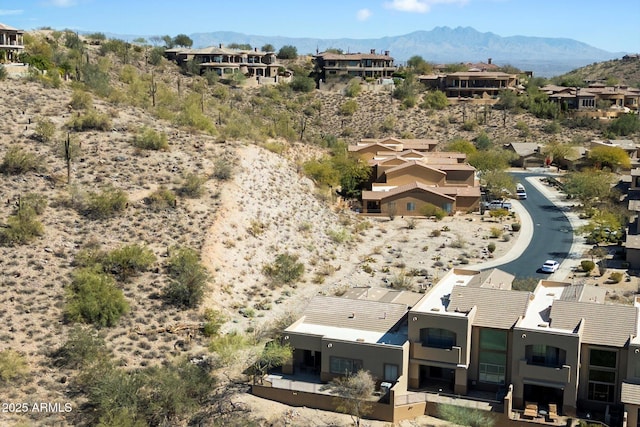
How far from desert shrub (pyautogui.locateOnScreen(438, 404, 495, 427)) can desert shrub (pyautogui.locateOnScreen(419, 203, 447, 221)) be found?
3389 centimetres

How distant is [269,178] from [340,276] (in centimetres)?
→ 1278

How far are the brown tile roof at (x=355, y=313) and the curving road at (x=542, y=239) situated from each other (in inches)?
611

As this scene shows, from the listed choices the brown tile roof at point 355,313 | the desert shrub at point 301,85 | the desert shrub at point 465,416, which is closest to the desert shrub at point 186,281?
the brown tile roof at point 355,313

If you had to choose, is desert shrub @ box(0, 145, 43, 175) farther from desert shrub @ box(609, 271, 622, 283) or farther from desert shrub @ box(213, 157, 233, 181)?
desert shrub @ box(609, 271, 622, 283)

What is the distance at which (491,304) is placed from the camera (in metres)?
33.2

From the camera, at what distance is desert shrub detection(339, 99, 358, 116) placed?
104 metres

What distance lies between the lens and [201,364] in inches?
1342

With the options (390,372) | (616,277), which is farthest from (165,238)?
(616,277)

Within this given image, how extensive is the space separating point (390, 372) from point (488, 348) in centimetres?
412

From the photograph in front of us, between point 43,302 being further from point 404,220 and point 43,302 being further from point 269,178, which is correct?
point 404,220

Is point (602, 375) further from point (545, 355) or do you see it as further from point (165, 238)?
point (165, 238)

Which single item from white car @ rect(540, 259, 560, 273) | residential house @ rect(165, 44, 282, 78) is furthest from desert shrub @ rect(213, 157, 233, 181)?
residential house @ rect(165, 44, 282, 78)

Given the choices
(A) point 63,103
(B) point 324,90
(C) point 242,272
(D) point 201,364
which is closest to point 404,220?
(C) point 242,272

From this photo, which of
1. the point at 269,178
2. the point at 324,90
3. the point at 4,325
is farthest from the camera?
the point at 324,90
